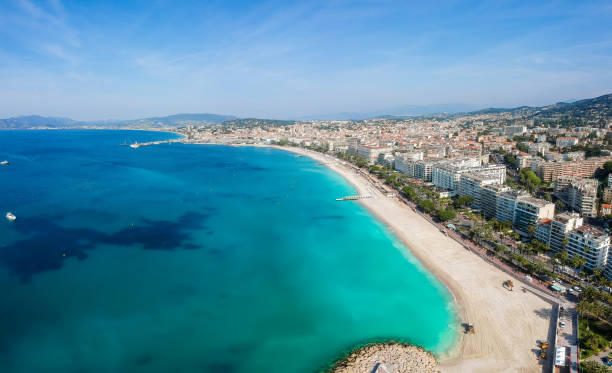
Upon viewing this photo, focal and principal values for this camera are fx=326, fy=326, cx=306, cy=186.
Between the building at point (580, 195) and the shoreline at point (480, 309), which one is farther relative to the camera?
the building at point (580, 195)

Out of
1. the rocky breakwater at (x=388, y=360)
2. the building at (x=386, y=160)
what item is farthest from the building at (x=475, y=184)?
the rocky breakwater at (x=388, y=360)

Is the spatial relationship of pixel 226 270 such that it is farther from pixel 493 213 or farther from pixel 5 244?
pixel 493 213

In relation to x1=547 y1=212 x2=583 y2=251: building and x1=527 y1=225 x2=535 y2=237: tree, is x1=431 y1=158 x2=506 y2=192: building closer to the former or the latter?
x1=527 y1=225 x2=535 y2=237: tree

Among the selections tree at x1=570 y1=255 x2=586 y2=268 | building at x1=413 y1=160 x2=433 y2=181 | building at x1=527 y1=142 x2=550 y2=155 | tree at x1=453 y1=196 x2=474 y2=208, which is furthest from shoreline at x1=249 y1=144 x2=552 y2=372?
building at x1=527 y1=142 x2=550 y2=155

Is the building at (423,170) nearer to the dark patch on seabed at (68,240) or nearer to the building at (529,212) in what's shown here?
the building at (529,212)

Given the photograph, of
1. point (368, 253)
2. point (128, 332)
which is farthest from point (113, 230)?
point (368, 253)
